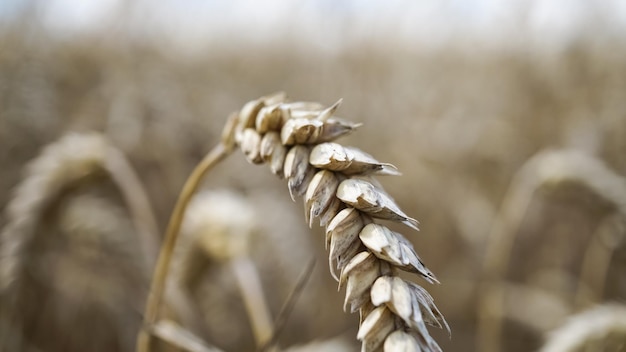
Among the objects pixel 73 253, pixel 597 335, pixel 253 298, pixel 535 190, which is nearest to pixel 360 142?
pixel 535 190

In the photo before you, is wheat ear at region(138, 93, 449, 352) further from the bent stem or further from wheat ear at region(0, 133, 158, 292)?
wheat ear at region(0, 133, 158, 292)

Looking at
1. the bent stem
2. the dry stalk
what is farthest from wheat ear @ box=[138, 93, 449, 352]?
the dry stalk

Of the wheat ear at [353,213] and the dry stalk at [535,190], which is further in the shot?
the dry stalk at [535,190]

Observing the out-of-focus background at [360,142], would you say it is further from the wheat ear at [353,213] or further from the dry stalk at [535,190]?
the wheat ear at [353,213]

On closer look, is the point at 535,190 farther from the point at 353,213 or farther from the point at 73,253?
the point at 73,253

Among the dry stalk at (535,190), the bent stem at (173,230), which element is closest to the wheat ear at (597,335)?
the dry stalk at (535,190)

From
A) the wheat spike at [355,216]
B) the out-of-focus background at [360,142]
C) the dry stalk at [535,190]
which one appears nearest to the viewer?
the wheat spike at [355,216]
